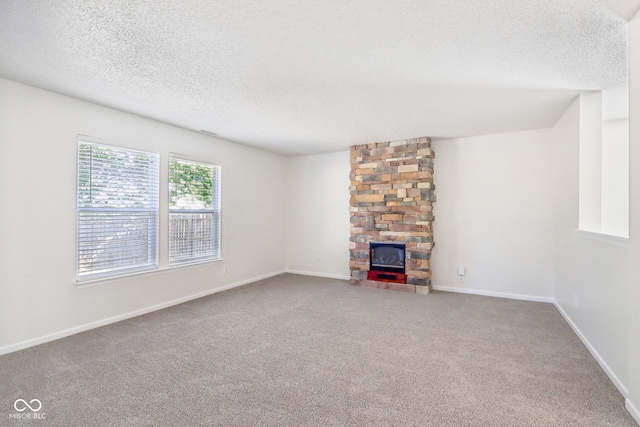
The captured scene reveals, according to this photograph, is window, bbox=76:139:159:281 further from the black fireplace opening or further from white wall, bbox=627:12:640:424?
white wall, bbox=627:12:640:424

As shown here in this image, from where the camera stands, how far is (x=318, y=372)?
2451 mm

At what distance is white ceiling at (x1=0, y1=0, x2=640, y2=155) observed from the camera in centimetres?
186

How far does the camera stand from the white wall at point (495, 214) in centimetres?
450

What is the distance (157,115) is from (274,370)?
3322 millimetres

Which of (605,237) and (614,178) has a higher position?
(614,178)

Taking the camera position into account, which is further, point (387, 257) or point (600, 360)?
point (387, 257)

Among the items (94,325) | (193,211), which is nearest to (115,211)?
(193,211)

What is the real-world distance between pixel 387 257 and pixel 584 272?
275 cm

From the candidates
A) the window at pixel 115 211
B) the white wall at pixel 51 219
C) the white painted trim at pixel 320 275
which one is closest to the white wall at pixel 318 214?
the white painted trim at pixel 320 275

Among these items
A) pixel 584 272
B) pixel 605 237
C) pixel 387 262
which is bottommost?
pixel 387 262

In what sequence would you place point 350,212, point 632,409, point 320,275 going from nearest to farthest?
point 632,409 < point 350,212 < point 320,275

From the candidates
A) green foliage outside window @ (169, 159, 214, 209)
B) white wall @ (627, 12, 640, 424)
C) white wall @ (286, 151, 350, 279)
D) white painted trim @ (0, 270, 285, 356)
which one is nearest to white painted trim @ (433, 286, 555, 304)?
white wall @ (286, 151, 350, 279)

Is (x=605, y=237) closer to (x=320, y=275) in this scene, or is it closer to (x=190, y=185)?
(x=320, y=275)

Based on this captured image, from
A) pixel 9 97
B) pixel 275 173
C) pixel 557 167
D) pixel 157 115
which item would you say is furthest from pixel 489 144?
pixel 9 97
